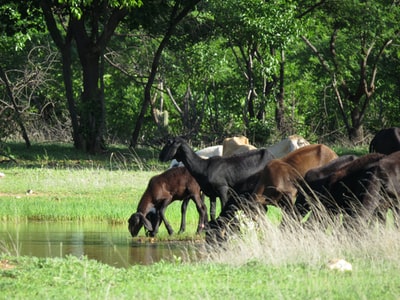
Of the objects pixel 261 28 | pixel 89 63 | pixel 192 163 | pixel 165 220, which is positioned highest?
pixel 261 28

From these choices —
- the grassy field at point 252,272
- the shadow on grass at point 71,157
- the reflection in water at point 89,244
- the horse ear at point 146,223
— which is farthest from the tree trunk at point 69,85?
the horse ear at point 146,223

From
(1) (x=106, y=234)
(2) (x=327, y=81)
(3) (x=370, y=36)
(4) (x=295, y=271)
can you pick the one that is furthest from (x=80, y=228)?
(2) (x=327, y=81)

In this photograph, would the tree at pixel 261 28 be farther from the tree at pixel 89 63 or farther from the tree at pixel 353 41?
the tree at pixel 89 63

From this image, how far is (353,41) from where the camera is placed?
43.7 metres

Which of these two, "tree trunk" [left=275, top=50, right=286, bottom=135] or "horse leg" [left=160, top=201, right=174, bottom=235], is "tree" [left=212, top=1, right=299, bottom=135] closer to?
"tree trunk" [left=275, top=50, right=286, bottom=135]

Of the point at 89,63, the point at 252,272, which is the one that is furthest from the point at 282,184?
the point at 89,63

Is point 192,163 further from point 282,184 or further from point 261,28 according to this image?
point 261,28

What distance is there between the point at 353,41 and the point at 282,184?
2938cm

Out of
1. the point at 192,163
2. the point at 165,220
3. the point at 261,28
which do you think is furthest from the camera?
the point at 261,28

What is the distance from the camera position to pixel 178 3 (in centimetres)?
3359

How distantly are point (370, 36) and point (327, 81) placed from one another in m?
9.27

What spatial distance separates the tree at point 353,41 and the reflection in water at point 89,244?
21.5m

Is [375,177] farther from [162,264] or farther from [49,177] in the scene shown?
[49,177]

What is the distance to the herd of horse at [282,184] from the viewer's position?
13211mm
